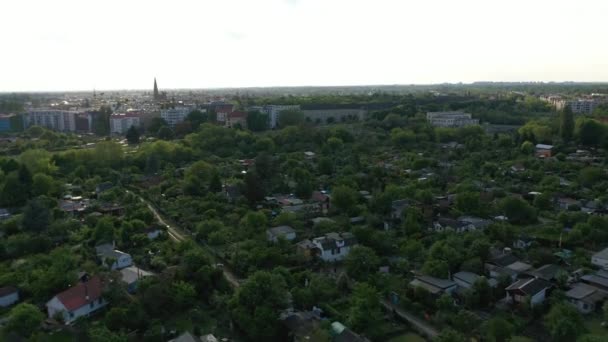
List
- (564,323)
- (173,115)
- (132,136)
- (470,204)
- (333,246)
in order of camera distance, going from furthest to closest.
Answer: (173,115)
(132,136)
(470,204)
(333,246)
(564,323)

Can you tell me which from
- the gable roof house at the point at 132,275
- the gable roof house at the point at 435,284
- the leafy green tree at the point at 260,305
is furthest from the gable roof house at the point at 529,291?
the gable roof house at the point at 132,275

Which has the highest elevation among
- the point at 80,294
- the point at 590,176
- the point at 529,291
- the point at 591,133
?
the point at 591,133

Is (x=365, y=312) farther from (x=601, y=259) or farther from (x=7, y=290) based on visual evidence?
(x=7, y=290)

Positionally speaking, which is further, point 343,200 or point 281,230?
point 343,200

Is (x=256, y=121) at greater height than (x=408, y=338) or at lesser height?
greater

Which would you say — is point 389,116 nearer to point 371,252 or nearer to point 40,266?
point 371,252

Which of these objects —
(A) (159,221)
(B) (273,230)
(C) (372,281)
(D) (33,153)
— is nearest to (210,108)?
(D) (33,153)

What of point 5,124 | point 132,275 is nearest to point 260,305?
point 132,275

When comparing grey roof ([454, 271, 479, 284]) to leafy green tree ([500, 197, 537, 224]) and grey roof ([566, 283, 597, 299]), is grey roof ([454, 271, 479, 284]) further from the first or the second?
leafy green tree ([500, 197, 537, 224])
